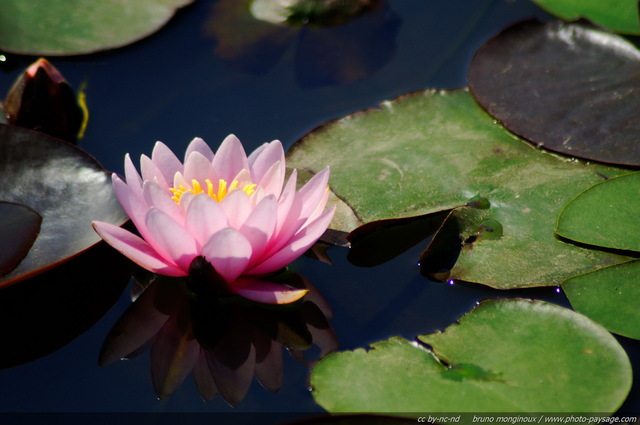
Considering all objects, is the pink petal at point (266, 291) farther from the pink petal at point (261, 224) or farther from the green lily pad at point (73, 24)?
the green lily pad at point (73, 24)

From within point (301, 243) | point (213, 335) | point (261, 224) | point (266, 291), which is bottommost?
point (213, 335)

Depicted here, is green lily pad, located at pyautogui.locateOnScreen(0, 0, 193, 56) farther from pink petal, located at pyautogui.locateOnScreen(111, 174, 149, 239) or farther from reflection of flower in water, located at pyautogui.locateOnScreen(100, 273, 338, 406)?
reflection of flower in water, located at pyautogui.locateOnScreen(100, 273, 338, 406)

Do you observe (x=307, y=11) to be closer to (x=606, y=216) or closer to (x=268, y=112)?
(x=268, y=112)

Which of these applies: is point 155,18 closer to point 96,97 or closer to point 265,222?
point 96,97

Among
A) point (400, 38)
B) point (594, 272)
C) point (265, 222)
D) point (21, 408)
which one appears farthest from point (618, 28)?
point (21, 408)

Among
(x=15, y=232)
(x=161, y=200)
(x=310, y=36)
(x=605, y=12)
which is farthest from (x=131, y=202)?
(x=605, y=12)

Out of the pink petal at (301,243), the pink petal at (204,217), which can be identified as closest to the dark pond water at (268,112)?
the pink petal at (301,243)
